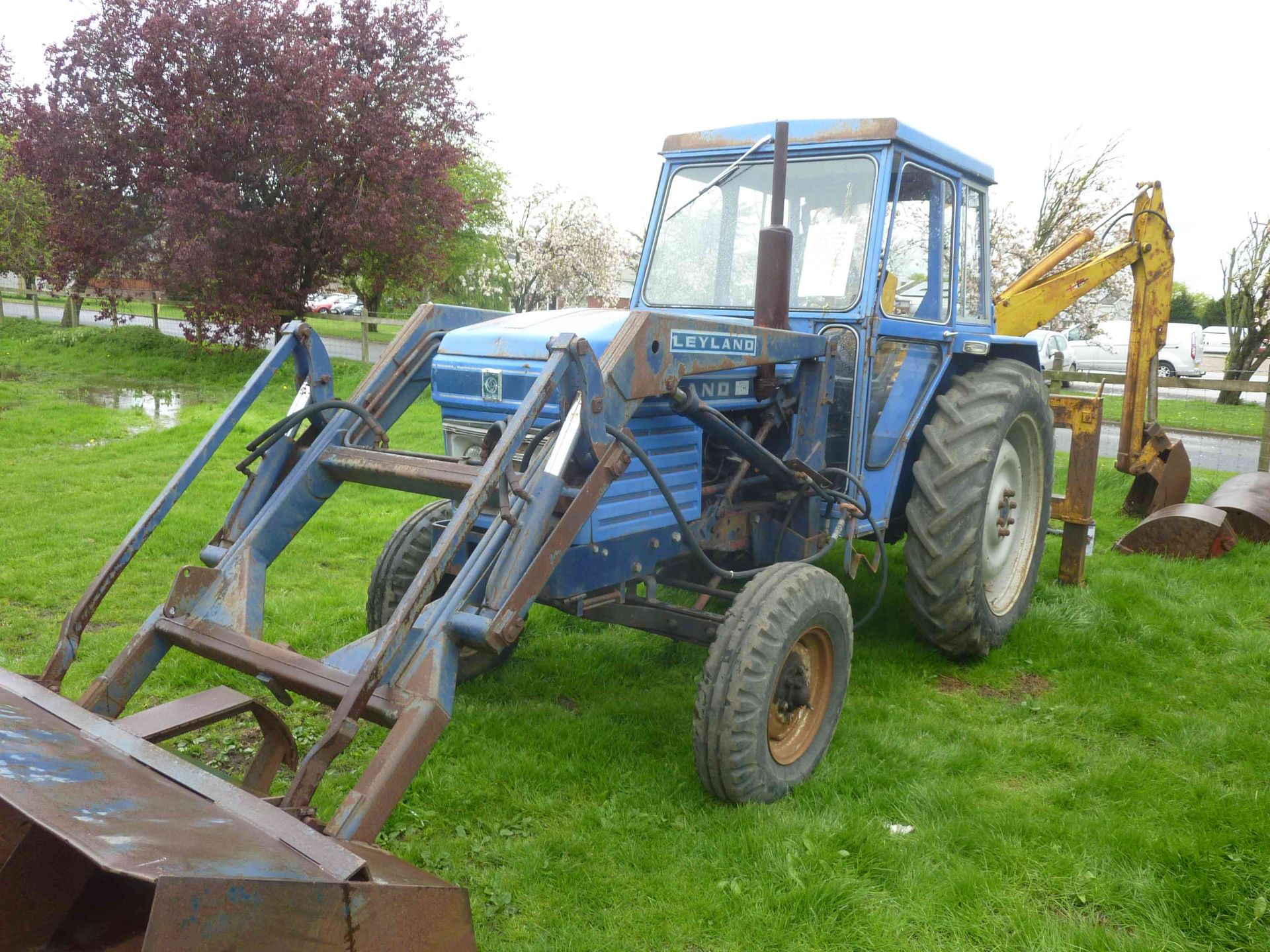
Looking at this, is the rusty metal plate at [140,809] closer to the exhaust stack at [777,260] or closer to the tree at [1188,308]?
the exhaust stack at [777,260]

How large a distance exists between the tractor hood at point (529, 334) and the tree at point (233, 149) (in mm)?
11239

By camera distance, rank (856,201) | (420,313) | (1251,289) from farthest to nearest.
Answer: (1251,289)
(856,201)
(420,313)

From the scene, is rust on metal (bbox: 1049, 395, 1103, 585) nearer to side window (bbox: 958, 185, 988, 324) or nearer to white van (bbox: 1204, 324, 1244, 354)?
side window (bbox: 958, 185, 988, 324)

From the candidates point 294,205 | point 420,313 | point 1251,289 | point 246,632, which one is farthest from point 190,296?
point 1251,289

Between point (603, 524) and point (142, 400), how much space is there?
11.9 m

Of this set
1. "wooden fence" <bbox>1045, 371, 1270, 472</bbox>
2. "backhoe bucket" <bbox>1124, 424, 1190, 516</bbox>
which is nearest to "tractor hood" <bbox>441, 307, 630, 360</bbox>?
"backhoe bucket" <bbox>1124, 424, 1190, 516</bbox>

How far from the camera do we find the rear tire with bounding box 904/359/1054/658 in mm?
4434

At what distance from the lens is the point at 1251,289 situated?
19.2m

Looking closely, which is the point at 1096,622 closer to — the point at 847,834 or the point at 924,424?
the point at 924,424

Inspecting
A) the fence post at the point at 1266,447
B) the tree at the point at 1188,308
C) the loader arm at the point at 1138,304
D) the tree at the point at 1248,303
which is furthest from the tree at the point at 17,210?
the tree at the point at 1188,308

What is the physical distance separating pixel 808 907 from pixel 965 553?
79.3 inches

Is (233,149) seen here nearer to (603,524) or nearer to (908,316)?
(908,316)

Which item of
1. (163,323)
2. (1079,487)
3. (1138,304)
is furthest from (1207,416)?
(163,323)

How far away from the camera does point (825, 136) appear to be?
443 cm
